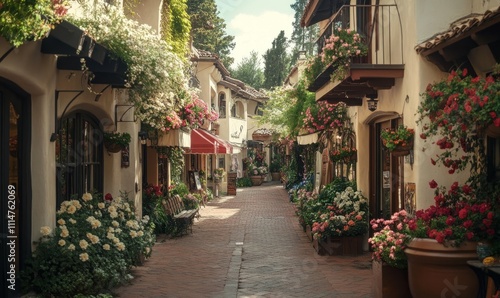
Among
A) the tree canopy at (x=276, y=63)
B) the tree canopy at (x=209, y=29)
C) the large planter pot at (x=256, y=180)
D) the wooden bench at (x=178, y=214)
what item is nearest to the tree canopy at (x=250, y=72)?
the tree canopy at (x=276, y=63)

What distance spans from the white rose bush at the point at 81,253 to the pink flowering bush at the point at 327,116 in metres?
7.49

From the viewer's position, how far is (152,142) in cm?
1680

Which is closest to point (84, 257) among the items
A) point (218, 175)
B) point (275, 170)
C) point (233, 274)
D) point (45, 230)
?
point (45, 230)

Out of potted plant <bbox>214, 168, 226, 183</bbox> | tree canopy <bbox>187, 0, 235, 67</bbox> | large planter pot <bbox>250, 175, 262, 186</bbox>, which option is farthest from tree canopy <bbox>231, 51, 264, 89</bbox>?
potted plant <bbox>214, 168, 226, 183</bbox>

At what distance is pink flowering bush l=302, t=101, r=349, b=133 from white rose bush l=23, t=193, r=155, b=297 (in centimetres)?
749

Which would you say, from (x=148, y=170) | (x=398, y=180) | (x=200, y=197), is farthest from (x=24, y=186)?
(x=200, y=197)

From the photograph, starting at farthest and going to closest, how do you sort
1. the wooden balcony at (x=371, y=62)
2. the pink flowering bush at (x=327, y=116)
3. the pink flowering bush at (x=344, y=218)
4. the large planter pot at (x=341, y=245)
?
the pink flowering bush at (x=327, y=116) < the large planter pot at (x=341, y=245) < the pink flowering bush at (x=344, y=218) < the wooden balcony at (x=371, y=62)

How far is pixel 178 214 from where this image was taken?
17797 mm

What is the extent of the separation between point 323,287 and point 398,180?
109 inches

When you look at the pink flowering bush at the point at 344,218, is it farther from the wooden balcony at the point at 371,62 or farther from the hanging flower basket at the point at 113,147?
the hanging flower basket at the point at 113,147

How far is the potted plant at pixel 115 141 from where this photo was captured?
12.0 metres

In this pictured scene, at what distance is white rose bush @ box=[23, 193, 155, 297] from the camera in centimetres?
802

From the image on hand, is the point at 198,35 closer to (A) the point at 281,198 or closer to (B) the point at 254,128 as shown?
(B) the point at 254,128

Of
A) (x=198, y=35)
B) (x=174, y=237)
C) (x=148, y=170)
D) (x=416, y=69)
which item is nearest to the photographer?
(x=416, y=69)
